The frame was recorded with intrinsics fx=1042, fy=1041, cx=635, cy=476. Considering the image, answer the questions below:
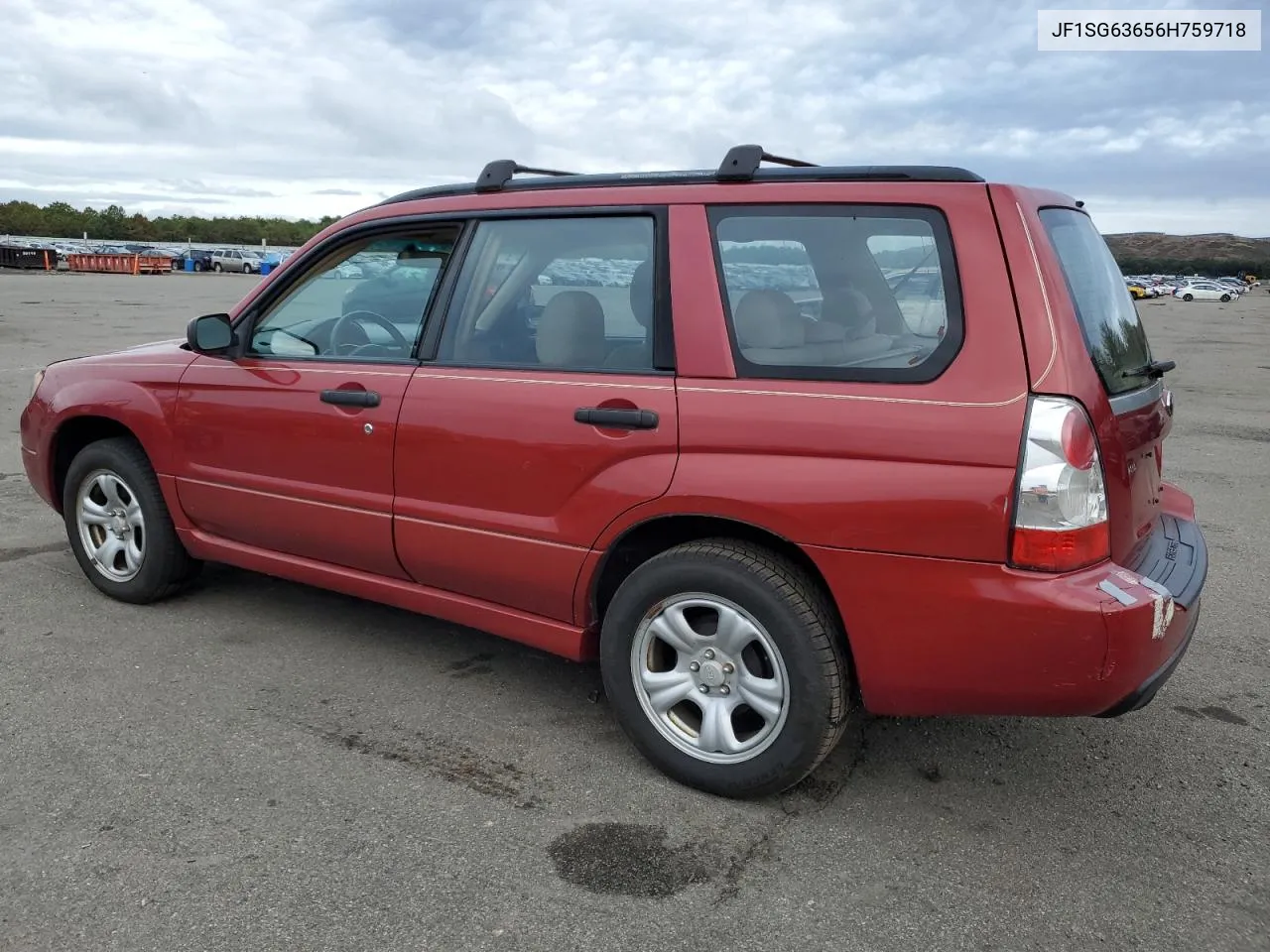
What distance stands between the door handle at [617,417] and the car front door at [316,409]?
0.78 m

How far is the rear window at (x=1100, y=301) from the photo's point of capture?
2781 mm

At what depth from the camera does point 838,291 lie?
116 inches

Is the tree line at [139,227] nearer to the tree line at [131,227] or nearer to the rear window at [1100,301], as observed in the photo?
the tree line at [131,227]

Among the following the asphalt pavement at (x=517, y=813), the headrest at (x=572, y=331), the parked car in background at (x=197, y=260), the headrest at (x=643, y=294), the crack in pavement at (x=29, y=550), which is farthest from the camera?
the parked car in background at (x=197, y=260)

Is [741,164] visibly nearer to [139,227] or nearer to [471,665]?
[471,665]

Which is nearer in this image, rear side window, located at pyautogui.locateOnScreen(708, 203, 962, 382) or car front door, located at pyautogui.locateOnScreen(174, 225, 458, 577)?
rear side window, located at pyautogui.locateOnScreen(708, 203, 962, 382)

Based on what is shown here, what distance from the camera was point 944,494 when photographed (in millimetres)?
2602

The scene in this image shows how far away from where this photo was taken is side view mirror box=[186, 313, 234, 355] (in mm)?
4004

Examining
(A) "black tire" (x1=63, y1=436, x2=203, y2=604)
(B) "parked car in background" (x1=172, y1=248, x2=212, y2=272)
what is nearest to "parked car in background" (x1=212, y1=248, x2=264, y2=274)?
(B) "parked car in background" (x1=172, y1=248, x2=212, y2=272)

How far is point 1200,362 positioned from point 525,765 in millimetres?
18889

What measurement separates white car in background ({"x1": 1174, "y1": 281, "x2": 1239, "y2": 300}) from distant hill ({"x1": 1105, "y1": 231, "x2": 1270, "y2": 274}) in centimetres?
6590

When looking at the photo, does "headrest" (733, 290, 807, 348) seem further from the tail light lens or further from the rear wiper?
the rear wiper

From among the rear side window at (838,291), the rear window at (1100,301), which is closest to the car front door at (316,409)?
the rear side window at (838,291)

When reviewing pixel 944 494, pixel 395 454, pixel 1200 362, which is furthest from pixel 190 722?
pixel 1200 362
